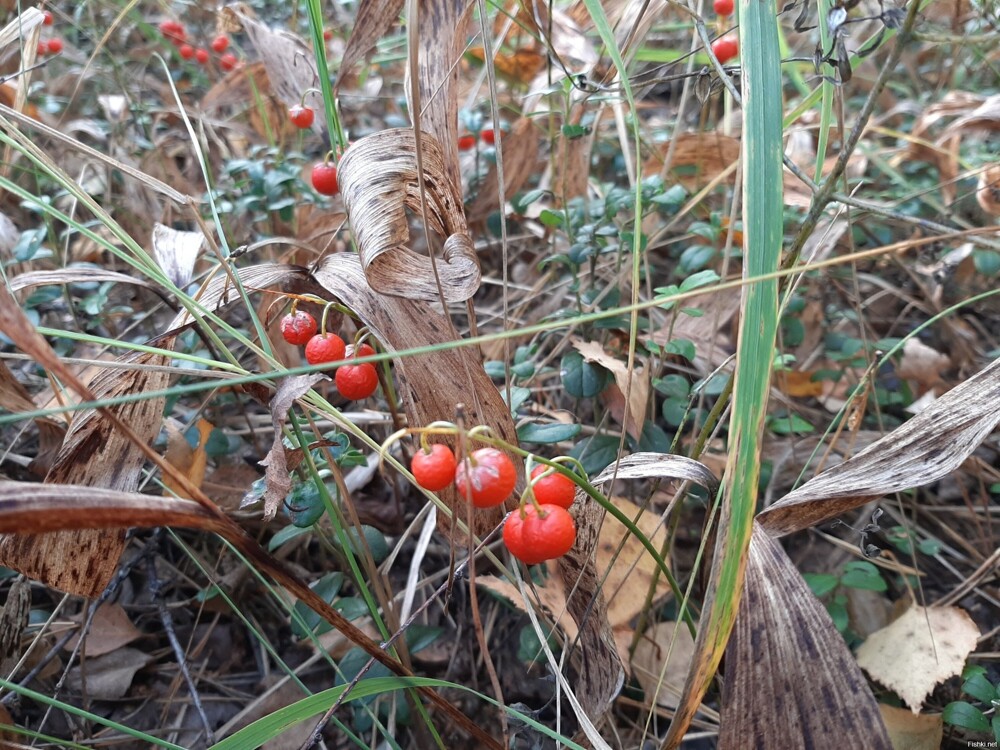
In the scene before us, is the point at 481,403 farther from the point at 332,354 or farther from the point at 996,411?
the point at 996,411

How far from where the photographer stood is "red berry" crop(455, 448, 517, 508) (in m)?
0.83

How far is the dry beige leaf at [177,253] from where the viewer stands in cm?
142

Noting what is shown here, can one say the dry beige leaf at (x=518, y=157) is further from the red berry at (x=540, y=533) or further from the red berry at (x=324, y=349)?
the red berry at (x=540, y=533)

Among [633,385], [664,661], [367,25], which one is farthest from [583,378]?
[367,25]

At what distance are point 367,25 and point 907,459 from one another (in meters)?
1.29

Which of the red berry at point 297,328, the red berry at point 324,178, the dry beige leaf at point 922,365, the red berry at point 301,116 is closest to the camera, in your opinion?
the red berry at point 297,328

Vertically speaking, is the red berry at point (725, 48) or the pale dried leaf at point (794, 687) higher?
the red berry at point (725, 48)

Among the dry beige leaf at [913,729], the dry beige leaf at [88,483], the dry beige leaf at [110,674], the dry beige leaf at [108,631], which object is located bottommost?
the dry beige leaf at [110,674]

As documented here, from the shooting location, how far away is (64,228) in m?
2.44

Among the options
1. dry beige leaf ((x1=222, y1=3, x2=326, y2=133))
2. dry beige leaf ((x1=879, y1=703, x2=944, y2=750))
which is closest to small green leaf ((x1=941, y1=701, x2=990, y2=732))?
dry beige leaf ((x1=879, y1=703, x2=944, y2=750))

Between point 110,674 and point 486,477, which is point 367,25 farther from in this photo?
point 110,674

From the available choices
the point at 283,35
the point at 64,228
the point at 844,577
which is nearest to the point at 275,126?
the point at 283,35

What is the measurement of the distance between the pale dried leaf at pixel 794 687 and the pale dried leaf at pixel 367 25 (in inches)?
49.7

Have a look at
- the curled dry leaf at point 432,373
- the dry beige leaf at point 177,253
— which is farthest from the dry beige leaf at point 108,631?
the curled dry leaf at point 432,373
